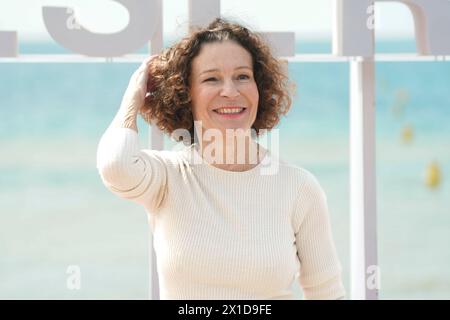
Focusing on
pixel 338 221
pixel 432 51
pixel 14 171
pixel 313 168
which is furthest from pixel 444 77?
pixel 432 51

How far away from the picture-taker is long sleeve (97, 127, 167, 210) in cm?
187

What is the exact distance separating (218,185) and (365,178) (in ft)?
4.06

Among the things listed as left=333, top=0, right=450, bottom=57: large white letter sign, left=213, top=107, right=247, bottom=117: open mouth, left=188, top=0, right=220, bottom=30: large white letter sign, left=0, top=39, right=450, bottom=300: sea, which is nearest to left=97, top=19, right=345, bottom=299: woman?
left=213, top=107, right=247, bottom=117: open mouth

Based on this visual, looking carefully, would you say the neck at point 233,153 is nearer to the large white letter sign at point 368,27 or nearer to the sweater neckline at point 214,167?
the sweater neckline at point 214,167

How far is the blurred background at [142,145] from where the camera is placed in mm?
9047

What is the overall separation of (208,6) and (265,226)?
1.20m

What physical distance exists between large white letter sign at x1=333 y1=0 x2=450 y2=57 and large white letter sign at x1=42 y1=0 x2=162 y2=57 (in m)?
0.66

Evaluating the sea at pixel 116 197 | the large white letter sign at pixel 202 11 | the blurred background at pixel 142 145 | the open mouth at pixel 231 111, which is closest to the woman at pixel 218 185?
the open mouth at pixel 231 111

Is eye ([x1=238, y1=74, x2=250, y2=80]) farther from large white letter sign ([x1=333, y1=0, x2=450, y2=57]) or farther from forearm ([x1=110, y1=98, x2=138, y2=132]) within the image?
large white letter sign ([x1=333, y1=0, x2=450, y2=57])

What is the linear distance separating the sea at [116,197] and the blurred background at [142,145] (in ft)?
0.06

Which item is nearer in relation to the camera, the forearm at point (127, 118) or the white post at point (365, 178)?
the forearm at point (127, 118)

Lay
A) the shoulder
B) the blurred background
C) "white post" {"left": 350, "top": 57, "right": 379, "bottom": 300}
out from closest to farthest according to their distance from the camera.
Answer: the shoulder < "white post" {"left": 350, "top": 57, "right": 379, "bottom": 300} < the blurred background

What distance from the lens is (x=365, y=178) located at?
311 centimetres
